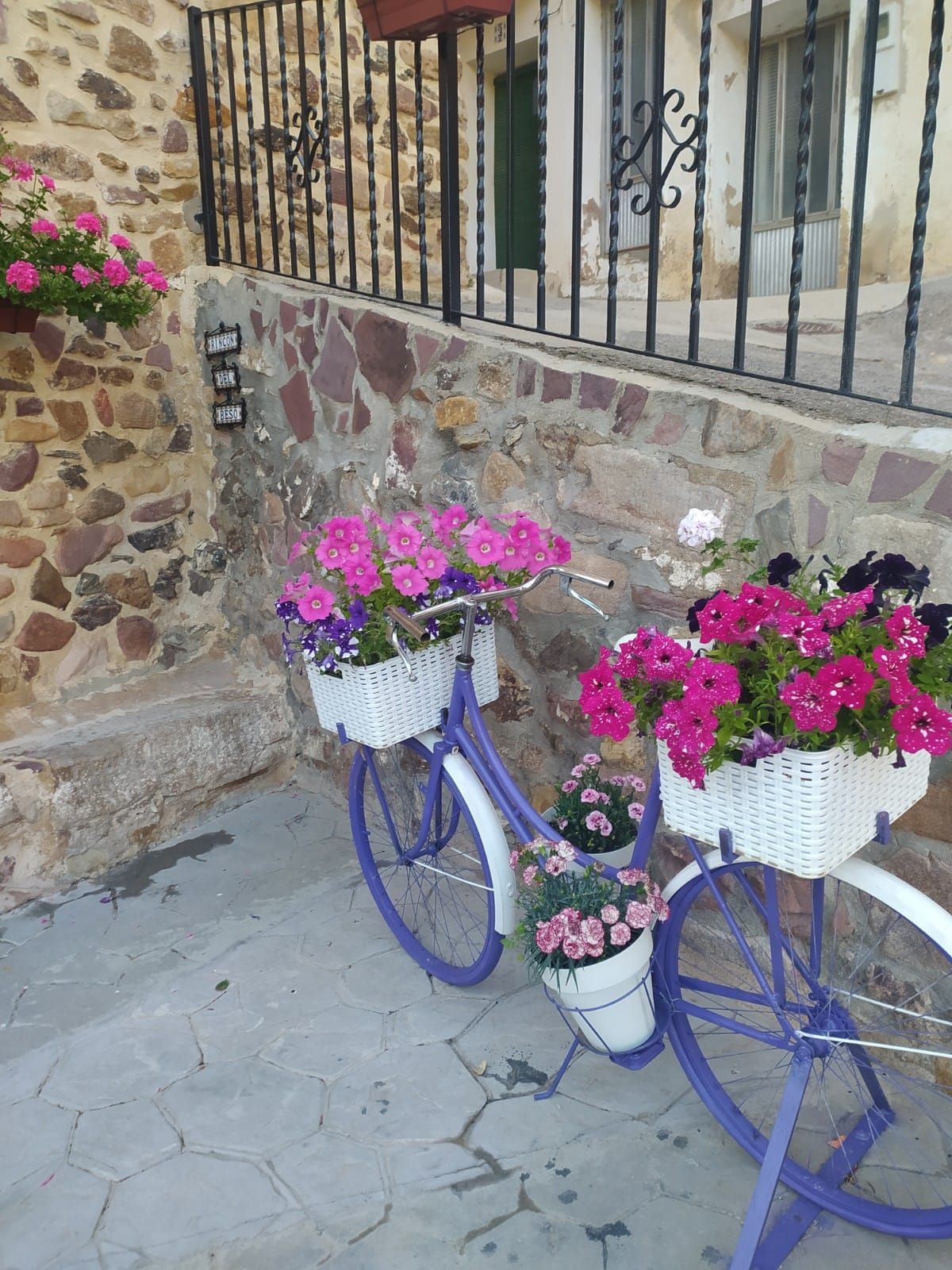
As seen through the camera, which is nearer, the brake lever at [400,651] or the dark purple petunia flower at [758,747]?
the dark purple petunia flower at [758,747]

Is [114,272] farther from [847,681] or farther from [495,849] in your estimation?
[847,681]

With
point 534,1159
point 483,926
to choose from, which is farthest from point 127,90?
point 534,1159

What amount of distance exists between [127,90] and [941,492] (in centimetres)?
304

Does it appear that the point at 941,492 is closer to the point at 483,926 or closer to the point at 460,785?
the point at 460,785

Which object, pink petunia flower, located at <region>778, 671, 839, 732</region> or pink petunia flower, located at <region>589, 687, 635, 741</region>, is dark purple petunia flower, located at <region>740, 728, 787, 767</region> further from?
pink petunia flower, located at <region>589, 687, 635, 741</region>

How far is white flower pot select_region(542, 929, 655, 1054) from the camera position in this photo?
5.68ft

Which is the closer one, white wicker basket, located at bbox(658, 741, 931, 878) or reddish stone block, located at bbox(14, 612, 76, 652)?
white wicker basket, located at bbox(658, 741, 931, 878)

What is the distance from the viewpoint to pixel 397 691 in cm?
214

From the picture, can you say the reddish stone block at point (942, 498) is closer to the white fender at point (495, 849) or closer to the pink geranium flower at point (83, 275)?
the white fender at point (495, 849)

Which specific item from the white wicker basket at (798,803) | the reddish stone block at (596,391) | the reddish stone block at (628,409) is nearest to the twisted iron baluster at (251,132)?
the reddish stone block at (596,391)

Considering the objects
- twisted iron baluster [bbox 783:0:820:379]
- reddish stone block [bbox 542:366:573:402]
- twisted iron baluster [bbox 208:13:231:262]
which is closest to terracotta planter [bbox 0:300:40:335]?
twisted iron baluster [bbox 208:13:231:262]

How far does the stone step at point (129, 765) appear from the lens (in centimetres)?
286

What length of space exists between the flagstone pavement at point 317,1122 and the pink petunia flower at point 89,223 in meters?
2.09

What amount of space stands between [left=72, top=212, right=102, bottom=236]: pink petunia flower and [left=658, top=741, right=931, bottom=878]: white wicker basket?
253 cm
